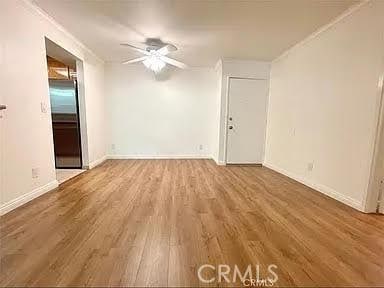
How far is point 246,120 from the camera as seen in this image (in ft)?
16.1

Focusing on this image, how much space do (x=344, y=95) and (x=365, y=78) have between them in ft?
1.04

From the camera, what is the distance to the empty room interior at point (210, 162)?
4.95 feet

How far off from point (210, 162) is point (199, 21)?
3.13 meters

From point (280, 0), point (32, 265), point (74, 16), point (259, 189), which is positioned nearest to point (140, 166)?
point (259, 189)

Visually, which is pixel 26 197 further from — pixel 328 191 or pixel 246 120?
pixel 246 120

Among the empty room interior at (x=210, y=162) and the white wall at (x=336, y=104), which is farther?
the white wall at (x=336, y=104)

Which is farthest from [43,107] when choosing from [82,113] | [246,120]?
[246,120]

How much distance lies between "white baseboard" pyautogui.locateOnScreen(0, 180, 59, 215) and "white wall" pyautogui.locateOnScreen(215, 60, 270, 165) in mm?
3280

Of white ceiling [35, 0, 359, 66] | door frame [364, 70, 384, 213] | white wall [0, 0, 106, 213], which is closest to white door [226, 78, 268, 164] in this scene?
white ceiling [35, 0, 359, 66]

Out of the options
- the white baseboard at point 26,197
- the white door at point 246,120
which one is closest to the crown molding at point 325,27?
the white door at point 246,120

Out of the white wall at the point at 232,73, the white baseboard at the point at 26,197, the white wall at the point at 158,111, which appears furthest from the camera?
the white wall at the point at 158,111

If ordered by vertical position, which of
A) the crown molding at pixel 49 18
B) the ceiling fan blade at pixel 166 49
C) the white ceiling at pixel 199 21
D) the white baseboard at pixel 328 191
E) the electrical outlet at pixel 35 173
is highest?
the white ceiling at pixel 199 21

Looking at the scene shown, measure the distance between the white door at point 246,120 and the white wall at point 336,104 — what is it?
0.74 m

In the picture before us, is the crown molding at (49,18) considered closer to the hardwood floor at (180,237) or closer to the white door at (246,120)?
the hardwood floor at (180,237)
